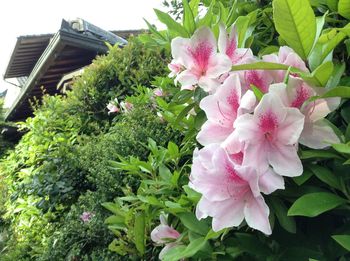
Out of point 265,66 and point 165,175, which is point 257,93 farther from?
point 165,175

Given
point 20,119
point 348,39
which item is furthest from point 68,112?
point 20,119

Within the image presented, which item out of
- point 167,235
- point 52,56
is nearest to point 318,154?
point 167,235

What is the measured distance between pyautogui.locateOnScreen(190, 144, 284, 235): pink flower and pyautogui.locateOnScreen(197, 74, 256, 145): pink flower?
0.17 ft

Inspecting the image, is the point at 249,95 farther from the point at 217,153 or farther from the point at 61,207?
the point at 61,207

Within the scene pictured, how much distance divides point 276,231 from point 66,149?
3675 mm

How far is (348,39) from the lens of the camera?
2.83 ft

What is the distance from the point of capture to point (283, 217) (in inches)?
28.8

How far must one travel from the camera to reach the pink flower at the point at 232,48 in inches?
34.0

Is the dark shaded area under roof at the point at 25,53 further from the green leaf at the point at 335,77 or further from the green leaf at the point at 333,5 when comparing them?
the green leaf at the point at 335,77

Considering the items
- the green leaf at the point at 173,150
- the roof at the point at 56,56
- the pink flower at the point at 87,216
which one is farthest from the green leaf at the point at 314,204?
the roof at the point at 56,56

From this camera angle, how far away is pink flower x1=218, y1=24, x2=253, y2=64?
2.83ft

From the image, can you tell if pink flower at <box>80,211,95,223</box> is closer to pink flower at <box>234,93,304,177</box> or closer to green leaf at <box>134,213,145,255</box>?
green leaf at <box>134,213,145,255</box>

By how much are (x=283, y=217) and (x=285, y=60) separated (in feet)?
1.02

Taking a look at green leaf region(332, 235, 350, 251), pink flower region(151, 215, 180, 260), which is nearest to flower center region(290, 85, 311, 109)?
green leaf region(332, 235, 350, 251)
